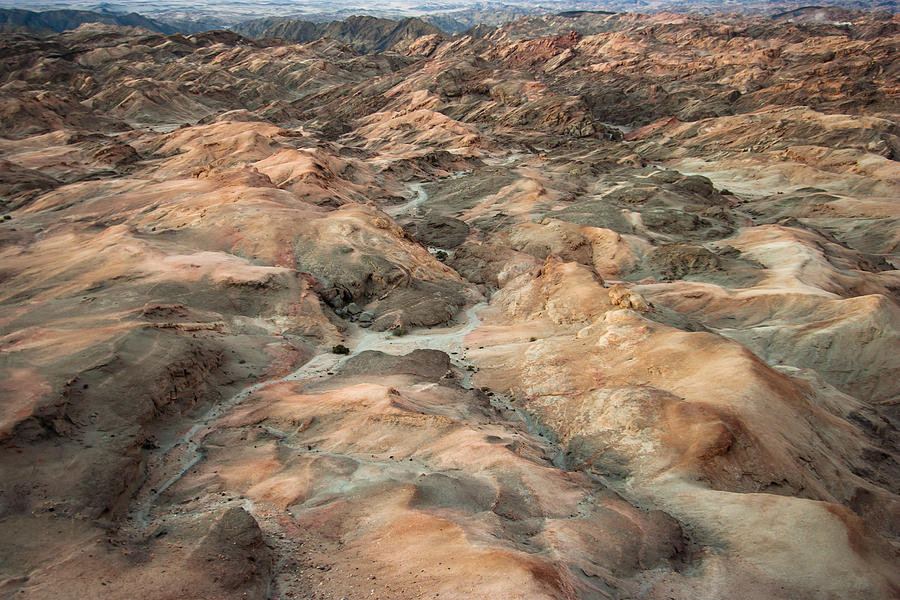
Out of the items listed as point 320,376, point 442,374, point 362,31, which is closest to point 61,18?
point 362,31

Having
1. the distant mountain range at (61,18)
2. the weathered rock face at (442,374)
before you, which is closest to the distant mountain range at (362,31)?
the distant mountain range at (61,18)

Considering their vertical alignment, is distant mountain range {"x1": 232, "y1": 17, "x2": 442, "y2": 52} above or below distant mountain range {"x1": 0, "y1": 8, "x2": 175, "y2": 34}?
below

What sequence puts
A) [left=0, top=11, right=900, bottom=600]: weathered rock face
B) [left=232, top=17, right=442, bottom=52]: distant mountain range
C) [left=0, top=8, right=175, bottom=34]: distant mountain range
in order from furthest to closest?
[left=232, top=17, right=442, bottom=52]: distant mountain range < [left=0, top=8, right=175, bottom=34]: distant mountain range < [left=0, top=11, right=900, bottom=600]: weathered rock face

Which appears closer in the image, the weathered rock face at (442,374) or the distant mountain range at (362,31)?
the weathered rock face at (442,374)

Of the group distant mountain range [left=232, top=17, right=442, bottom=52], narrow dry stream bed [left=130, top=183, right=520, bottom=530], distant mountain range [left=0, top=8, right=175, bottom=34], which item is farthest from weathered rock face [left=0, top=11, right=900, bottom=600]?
distant mountain range [left=0, top=8, right=175, bottom=34]

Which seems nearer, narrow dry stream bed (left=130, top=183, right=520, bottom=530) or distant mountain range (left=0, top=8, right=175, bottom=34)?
narrow dry stream bed (left=130, top=183, right=520, bottom=530)

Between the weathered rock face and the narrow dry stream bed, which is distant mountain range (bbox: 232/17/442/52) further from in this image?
the narrow dry stream bed

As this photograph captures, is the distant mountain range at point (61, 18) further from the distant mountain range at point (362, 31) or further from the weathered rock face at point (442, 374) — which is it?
the weathered rock face at point (442, 374)

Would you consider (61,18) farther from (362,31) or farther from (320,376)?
(320,376)

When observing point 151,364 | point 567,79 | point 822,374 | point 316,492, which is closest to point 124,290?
point 151,364
